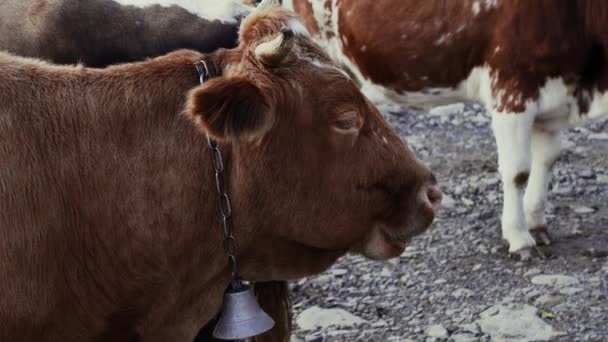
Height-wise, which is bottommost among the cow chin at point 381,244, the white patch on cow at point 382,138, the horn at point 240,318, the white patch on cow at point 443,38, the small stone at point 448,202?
the small stone at point 448,202

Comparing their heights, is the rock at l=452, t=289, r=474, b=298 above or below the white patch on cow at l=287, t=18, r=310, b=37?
below

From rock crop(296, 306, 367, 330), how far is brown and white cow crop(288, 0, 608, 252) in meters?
1.21

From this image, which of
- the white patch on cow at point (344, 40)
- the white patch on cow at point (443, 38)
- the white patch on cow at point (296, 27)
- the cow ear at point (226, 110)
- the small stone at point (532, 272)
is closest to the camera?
the cow ear at point (226, 110)

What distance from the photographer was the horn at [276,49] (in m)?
2.80

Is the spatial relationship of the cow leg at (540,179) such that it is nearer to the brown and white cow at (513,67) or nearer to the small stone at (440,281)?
the brown and white cow at (513,67)

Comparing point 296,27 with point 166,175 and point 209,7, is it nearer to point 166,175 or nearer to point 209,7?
point 166,175

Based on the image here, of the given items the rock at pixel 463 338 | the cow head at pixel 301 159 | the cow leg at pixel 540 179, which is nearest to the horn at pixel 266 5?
the cow head at pixel 301 159

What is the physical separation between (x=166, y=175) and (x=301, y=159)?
0.38m

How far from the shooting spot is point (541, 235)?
6.06m

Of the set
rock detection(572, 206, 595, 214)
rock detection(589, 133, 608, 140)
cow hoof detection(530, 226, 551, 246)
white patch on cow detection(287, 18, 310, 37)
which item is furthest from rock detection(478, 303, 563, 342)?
rock detection(589, 133, 608, 140)

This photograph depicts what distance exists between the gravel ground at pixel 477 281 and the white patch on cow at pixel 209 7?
182 centimetres

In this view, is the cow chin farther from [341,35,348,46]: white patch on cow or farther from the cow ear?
[341,35,348,46]: white patch on cow

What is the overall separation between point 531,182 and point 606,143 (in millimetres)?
1710

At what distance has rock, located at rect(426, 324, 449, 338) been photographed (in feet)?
16.5
